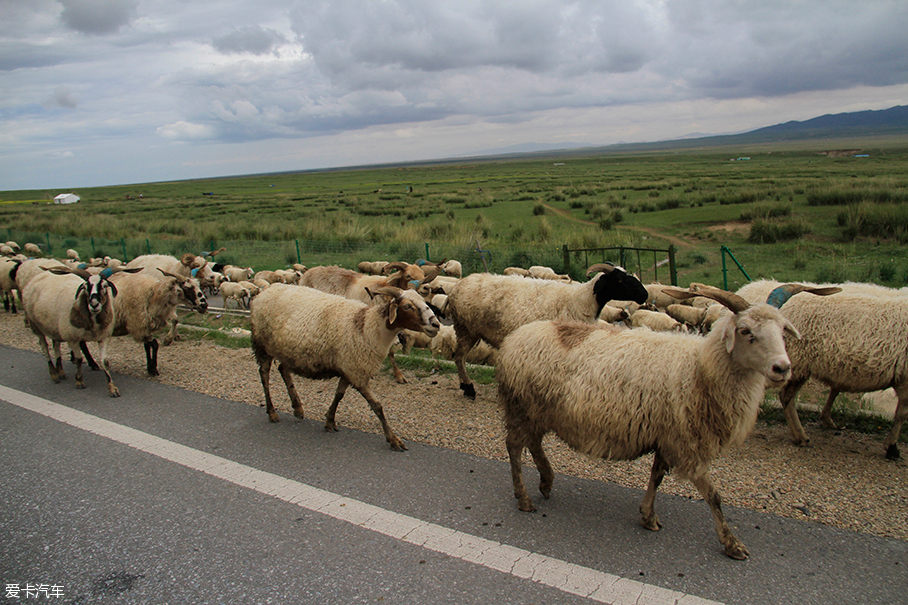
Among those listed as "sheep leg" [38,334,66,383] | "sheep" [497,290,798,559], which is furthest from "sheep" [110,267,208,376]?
"sheep" [497,290,798,559]

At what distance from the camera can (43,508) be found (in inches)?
188

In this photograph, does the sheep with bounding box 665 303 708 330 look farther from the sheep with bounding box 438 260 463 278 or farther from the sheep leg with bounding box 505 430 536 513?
the sheep leg with bounding box 505 430 536 513

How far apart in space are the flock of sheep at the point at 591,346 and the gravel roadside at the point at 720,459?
1.12 ft

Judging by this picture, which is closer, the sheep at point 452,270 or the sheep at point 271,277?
the sheep at point 271,277

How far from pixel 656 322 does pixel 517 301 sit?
3502mm

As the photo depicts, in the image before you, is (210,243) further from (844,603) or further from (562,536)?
(844,603)

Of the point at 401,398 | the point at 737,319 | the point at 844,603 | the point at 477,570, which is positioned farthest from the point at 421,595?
the point at 401,398

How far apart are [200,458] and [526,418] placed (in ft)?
11.4

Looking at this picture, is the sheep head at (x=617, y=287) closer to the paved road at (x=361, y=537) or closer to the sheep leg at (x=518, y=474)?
the paved road at (x=361, y=537)

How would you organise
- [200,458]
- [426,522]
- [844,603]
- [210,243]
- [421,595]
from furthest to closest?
[210,243]
[200,458]
[426,522]
[421,595]
[844,603]

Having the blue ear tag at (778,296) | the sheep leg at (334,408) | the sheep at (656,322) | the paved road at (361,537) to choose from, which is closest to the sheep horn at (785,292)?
the blue ear tag at (778,296)

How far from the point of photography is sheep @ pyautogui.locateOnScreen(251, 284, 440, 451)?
20.9ft

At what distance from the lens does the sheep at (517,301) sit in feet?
23.9

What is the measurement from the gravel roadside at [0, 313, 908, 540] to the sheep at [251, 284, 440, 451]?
609 mm
